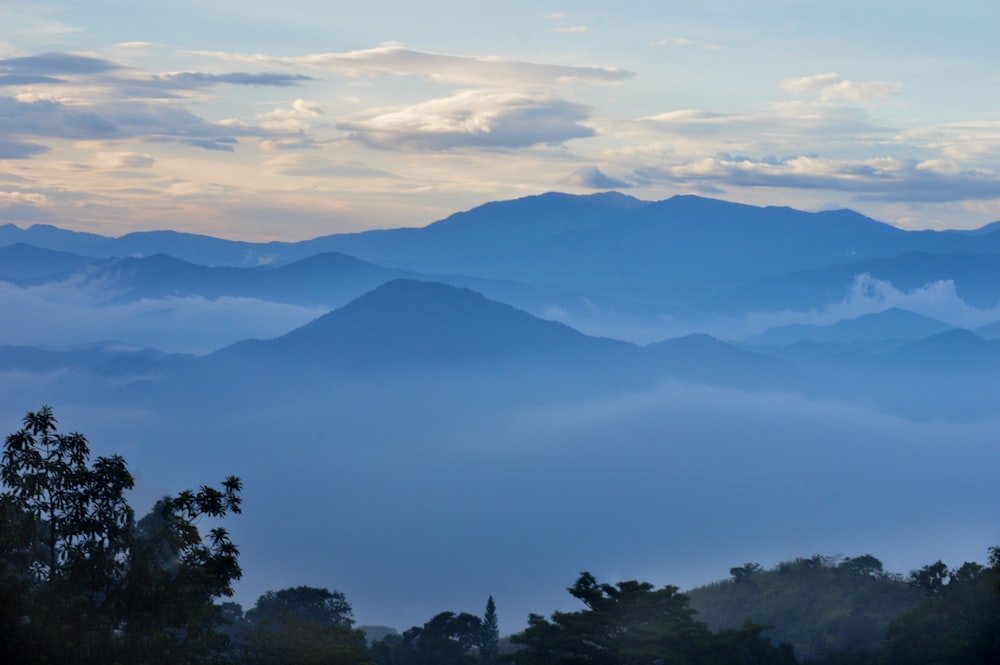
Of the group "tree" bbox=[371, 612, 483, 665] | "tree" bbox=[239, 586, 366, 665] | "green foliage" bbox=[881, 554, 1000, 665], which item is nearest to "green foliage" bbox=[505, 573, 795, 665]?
"green foliage" bbox=[881, 554, 1000, 665]

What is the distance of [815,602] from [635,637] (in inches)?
1380

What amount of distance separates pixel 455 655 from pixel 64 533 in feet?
123

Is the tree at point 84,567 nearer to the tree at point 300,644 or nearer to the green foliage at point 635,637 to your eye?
the tree at point 300,644

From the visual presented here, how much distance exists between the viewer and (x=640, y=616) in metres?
45.8

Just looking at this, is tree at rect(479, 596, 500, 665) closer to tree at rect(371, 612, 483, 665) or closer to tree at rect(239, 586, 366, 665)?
tree at rect(371, 612, 483, 665)

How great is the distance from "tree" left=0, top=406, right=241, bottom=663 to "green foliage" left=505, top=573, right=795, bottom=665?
1991cm

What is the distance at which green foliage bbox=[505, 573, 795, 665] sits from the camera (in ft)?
142

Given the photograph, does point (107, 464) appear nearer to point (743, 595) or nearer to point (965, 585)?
point (965, 585)

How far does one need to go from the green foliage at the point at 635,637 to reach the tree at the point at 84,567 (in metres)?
19.9

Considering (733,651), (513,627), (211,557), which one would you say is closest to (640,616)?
(733,651)

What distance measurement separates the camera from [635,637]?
1745 inches

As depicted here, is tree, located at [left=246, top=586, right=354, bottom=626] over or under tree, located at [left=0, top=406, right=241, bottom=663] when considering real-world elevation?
over

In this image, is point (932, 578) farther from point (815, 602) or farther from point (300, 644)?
point (300, 644)

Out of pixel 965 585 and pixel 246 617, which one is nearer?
pixel 965 585
